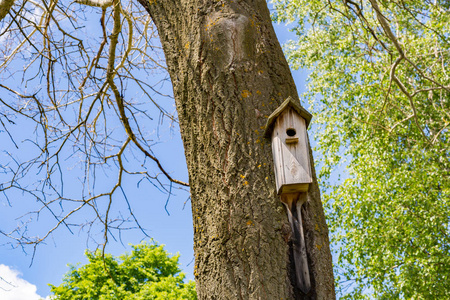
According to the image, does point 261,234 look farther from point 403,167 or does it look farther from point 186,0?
point 403,167

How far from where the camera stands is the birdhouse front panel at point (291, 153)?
2.09 m

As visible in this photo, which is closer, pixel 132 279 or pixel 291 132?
pixel 291 132

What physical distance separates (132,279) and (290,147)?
1351 cm

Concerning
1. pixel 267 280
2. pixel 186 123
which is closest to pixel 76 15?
pixel 186 123

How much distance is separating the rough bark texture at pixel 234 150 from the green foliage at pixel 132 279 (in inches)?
437

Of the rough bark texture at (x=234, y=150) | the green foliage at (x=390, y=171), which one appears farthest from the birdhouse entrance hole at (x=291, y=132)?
the green foliage at (x=390, y=171)

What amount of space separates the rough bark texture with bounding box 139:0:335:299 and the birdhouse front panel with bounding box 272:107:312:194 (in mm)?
54

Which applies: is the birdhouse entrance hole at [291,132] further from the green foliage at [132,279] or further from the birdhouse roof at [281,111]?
the green foliage at [132,279]

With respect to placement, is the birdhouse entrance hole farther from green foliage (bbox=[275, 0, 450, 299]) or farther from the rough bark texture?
green foliage (bbox=[275, 0, 450, 299])

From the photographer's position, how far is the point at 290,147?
7.25ft

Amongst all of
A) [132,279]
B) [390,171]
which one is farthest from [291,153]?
[132,279]

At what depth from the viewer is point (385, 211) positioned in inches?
402

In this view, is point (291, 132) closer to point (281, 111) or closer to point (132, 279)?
point (281, 111)

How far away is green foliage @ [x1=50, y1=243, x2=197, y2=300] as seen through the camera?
13.5 m
